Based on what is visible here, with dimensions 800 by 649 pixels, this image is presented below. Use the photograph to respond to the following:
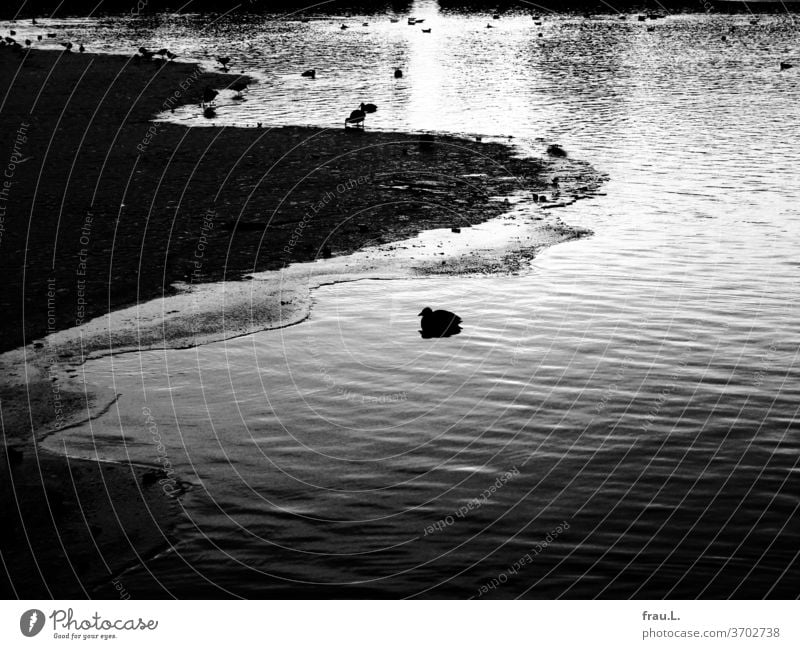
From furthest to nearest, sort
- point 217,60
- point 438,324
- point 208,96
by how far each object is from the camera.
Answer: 1. point 217,60
2. point 208,96
3. point 438,324

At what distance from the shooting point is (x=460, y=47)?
2795 inches

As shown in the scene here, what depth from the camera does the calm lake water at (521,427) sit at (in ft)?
29.1

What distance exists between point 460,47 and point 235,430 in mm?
63002

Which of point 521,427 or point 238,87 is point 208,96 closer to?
point 238,87

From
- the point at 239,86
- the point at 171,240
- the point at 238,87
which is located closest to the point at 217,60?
the point at 239,86

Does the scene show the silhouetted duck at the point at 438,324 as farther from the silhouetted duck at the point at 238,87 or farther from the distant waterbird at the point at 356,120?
the silhouetted duck at the point at 238,87

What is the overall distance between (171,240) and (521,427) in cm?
977

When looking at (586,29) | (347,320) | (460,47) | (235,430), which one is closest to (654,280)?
(347,320)

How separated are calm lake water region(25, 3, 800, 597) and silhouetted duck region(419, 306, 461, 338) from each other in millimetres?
203

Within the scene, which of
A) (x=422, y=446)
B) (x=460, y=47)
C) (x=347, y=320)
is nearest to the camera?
(x=422, y=446)

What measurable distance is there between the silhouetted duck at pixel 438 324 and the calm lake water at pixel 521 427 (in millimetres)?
203

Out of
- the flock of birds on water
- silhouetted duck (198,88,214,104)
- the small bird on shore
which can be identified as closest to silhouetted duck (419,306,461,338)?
the flock of birds on water

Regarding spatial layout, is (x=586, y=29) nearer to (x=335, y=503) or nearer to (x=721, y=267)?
(x=721, y=267)

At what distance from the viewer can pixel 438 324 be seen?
1521 cm
